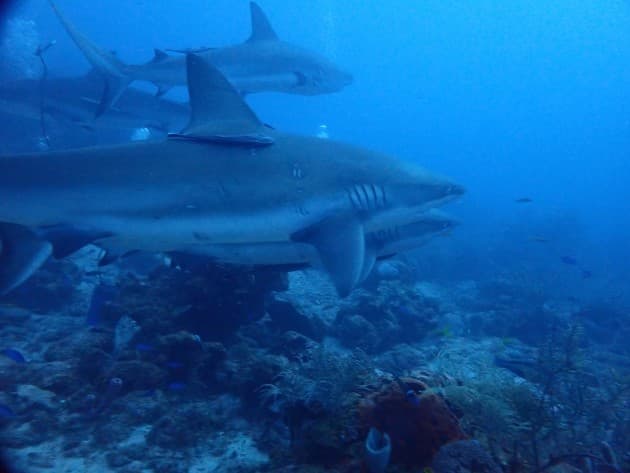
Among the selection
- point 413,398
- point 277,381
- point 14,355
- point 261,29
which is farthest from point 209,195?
point 261,29

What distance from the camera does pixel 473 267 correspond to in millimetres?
24734

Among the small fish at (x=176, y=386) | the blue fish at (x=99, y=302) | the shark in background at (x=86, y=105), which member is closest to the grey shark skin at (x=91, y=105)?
the shark in background at (x=86, y=105)

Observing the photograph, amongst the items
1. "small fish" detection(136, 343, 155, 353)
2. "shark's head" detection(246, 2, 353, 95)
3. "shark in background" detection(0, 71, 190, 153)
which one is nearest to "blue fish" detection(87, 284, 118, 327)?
"small fish" detection(136, 343, 155, 353)

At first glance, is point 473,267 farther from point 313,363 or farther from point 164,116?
point 313,363

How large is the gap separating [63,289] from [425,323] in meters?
9.16

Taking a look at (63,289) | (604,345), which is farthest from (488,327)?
(63,289)

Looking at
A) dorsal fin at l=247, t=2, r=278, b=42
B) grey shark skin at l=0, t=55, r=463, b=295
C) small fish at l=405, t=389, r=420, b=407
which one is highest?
dorsal fin at l=247, t=2, r=278, b=42

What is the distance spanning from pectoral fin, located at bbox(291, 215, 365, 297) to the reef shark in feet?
18.0

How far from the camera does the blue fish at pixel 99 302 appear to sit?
6914mm

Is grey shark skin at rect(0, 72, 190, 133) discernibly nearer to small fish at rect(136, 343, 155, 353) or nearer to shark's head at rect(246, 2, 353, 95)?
shark's head at rect(246, 2, 353, 95)

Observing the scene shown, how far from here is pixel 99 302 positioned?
7227 mm

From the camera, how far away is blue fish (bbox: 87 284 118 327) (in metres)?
6.91

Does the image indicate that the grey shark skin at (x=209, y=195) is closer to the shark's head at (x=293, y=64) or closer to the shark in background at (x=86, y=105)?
the shark's head at (x=293, y=64)

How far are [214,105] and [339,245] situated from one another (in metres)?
2.29
